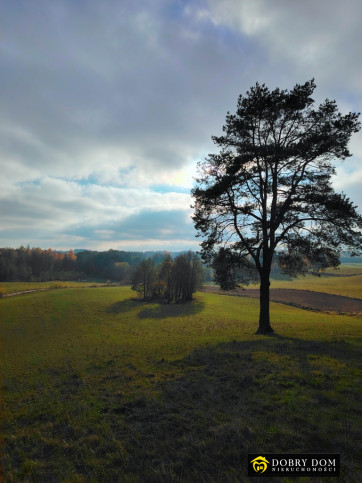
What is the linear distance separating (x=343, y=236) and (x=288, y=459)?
48.6 ft

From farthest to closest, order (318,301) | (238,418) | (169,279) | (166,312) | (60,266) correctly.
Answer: (60,266)
(169,279)
(318,301)
(166,312)
(238,418)

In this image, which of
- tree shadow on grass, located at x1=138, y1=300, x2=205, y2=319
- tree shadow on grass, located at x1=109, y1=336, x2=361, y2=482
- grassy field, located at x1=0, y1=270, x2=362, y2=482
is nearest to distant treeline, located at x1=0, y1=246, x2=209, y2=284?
tree shadow on grass, located at x1=138, y1=300, x2=205, y2=319

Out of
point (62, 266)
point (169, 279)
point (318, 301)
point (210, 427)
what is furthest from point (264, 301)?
point (62, 266)

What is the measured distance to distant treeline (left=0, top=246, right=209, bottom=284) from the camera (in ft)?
409

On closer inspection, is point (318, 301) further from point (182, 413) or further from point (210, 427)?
point (210, 427)

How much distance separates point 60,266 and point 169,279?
12940cm

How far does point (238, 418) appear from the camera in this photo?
589 cm

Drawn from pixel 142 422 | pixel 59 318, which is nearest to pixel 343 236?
pixel 142 422

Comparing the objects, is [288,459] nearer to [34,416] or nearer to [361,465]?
[361,465]

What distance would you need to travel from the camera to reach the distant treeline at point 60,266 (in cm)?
12462

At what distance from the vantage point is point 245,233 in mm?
19078

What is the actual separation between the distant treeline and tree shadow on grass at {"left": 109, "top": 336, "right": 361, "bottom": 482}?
90.1 m

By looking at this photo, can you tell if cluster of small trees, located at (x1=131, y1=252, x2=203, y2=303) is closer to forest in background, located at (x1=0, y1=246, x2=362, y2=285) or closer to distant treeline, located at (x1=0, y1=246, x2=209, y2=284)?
forest in background, located at (x1=0, y1=246, x2=362, y2=285)

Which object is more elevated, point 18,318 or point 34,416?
point 34,416
